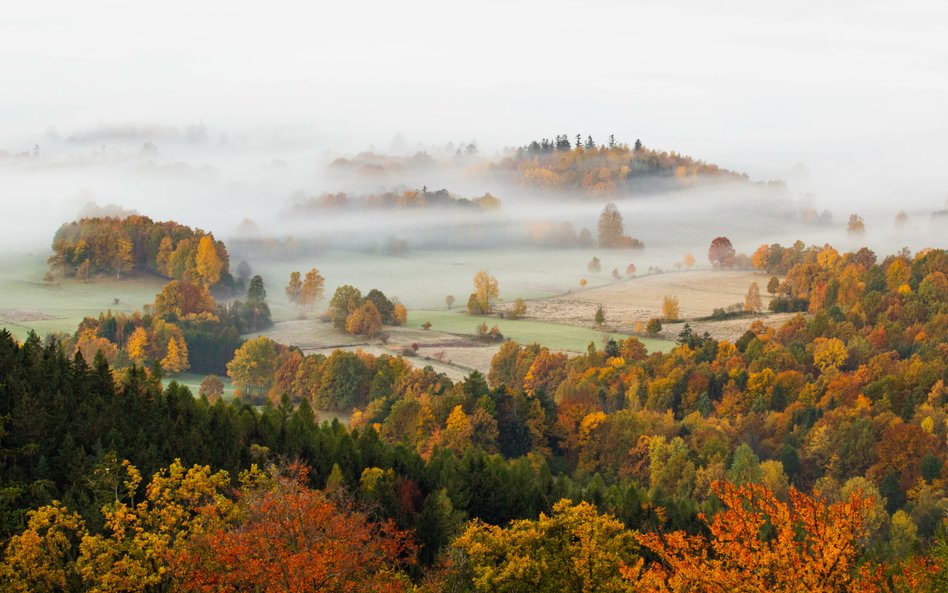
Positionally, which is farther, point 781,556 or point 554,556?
point 554,556

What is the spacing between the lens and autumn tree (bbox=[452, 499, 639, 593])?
69.1 meters

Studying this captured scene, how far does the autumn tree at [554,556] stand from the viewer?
69.1 meters

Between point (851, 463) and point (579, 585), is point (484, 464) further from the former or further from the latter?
point (851, 463)

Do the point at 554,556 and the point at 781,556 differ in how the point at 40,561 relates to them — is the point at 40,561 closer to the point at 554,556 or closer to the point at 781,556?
the point at 554,556

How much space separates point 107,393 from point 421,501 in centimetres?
2685

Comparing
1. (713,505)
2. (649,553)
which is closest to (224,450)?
(649,553)

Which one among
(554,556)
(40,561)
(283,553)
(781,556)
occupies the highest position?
(781,556)

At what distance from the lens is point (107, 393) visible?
11338cm

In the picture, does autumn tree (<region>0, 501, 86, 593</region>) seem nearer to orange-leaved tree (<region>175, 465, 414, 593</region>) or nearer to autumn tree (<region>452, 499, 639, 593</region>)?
orange-leaved tree (<region>175, 465, 414, 593</region>)

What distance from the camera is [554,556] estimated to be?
7062cm

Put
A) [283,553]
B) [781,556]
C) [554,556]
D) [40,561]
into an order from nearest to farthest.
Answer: [781,556] < [283,553] < [40,561] < [554,556]

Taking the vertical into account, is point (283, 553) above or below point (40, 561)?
above

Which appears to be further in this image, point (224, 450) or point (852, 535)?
point (224, 450)

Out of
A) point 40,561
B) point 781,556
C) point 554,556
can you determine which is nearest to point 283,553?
point 40,561
